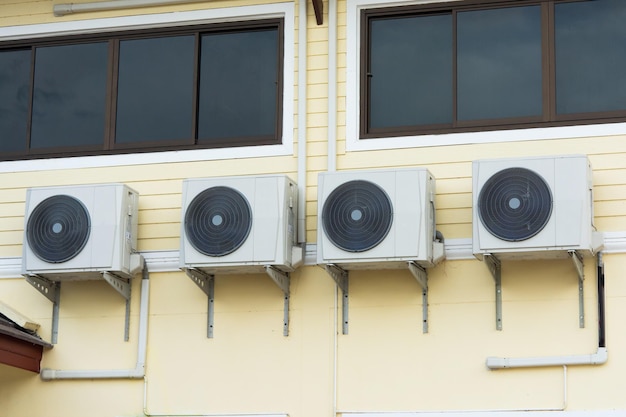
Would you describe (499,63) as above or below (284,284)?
above

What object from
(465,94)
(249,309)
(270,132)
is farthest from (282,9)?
(249,309)

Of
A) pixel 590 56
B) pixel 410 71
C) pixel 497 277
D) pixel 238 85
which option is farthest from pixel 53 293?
pixel 590 56

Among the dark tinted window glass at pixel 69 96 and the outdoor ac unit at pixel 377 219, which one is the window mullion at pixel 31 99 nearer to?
the dark tinted window glass at pixel 69 96

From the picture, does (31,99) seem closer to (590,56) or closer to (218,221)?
(218,221)

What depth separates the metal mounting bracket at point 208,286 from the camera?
9797 mm

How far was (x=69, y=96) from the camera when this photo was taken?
10.8 meters

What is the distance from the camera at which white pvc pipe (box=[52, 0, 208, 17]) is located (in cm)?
1066

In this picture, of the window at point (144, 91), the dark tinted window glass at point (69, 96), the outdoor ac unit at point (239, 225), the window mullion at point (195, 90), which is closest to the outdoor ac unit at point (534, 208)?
the outdoor ac unit at point (239, 225)

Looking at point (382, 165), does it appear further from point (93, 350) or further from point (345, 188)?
point (93, 350)

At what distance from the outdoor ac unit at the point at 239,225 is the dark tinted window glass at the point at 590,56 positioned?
7.14 feet

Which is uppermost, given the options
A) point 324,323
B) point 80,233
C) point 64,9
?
point 64,9

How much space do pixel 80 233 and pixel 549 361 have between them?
356cm

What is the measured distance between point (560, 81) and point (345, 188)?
70.1 inches

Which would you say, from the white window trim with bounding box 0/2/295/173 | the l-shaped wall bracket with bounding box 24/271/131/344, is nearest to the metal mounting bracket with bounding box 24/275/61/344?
the l-shaped wall bracket with bounding box 24/271/131/344
